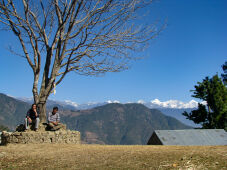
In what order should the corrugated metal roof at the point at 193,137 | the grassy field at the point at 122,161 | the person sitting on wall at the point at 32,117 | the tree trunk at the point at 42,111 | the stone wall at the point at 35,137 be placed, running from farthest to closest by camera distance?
the corrugated metal roof at the point at 193,137 < the tree trunk at the point at 42,111 < the person sitting on wall at the point at 32,117 < the stone wall at the point at 35,137 < the grassy field at the point at 122,161

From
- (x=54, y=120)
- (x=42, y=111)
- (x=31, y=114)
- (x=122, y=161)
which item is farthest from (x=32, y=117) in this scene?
(x=122, y=161)

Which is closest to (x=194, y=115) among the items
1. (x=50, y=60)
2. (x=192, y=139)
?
(x=192, y=139)

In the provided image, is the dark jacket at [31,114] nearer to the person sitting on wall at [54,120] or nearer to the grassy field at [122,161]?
the person sitting on wall at [54,120]

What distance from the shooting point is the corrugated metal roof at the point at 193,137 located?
29.2 m

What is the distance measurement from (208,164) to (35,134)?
9.28 meters

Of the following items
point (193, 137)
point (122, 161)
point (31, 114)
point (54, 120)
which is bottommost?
point (122, 161)

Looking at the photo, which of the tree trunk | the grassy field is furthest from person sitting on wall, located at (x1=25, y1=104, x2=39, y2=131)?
the grassy field

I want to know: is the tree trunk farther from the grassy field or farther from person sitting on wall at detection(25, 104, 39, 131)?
the grassy field

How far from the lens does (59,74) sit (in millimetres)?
15234

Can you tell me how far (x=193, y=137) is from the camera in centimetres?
3025

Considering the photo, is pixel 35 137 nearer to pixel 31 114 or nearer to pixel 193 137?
pixel 31 114

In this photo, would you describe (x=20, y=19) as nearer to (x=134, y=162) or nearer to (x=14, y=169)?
(x=14, y=169)

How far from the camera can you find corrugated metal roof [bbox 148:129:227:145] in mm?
29172

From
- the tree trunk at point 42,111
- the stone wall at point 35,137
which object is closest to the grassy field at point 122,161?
the stone wall at point 35,137
